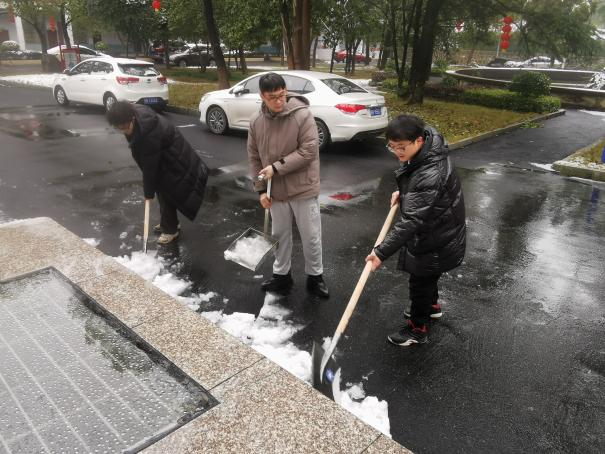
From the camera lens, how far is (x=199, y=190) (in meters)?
5.05

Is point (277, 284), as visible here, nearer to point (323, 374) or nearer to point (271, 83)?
point (323, 374)

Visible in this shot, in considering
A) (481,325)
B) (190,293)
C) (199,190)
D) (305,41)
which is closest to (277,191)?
(190,293)

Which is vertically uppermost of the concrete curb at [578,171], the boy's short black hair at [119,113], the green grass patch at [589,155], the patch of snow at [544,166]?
→ the boy's short black hair at [119,113]

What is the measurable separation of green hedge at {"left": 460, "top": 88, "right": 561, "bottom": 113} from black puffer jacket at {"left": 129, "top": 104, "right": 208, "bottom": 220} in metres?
13.0

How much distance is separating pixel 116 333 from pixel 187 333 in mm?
474

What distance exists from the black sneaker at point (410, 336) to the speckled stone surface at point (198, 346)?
3.55 feet

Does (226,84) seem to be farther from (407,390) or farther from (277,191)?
(407,390)

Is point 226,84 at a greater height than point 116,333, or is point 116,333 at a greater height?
point 226,84

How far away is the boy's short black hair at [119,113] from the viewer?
13.5ft

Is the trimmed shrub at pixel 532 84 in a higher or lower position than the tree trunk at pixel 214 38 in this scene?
lower

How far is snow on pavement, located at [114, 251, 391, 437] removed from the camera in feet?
9.34

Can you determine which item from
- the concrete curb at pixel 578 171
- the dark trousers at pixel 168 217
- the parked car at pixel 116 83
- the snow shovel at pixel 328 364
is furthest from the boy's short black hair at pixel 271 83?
the parked car at pixel 116 83

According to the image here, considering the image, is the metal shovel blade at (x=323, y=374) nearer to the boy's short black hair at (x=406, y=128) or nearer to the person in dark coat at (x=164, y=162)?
the boy's short black hair at (x=406, y=128)

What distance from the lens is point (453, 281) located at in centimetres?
441
